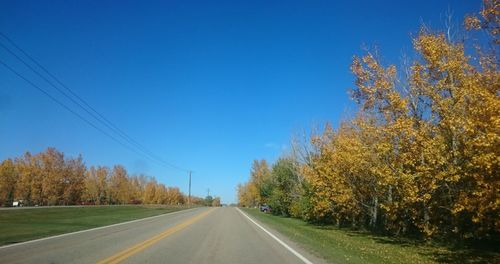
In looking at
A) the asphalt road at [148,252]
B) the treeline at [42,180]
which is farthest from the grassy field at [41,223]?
the treeline at [42,180]

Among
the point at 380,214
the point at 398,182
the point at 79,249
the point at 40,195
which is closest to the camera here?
the point at 79,249

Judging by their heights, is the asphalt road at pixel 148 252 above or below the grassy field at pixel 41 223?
below

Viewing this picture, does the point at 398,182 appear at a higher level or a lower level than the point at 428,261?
higher

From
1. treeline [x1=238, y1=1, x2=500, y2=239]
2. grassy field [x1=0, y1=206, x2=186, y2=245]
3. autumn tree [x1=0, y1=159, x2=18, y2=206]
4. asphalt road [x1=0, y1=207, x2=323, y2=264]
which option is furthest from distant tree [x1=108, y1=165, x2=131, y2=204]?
asphalt road [x1=0, y1=207, x2=323, y2=264]

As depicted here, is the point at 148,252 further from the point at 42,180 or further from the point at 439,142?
the point at 42,180

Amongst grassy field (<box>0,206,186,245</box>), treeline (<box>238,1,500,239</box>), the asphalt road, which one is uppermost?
treeline (<box>238,1,500,239</box>)

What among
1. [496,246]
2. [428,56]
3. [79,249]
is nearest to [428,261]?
[496,246]

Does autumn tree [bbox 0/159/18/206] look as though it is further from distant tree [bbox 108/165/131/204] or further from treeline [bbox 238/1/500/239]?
treeline [bbox 238/1/500/239]

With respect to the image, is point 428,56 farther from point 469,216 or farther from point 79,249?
point 79,249

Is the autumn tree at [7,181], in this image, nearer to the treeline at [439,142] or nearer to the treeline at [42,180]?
the treeline at [42,180]

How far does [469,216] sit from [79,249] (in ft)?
45.9

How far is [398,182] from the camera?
19.2 meters

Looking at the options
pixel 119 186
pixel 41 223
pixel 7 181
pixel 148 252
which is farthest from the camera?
pixel 119 186

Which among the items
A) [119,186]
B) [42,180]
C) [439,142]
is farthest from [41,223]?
[119,186]
